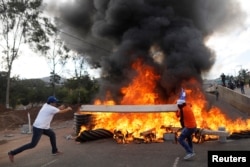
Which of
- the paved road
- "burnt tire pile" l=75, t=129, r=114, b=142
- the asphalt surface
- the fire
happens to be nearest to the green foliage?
the fire

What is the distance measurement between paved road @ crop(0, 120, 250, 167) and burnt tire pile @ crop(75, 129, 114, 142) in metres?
0.25

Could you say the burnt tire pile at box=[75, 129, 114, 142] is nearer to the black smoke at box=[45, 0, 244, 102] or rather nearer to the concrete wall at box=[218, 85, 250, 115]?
the black smoke at box=[45, 0, 244, 102]

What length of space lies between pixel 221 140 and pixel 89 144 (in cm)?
441

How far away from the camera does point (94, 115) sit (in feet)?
44.8

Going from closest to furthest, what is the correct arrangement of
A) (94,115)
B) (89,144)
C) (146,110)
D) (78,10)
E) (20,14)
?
(89,144) < (146,110) < (94,115) < (78,10) < (20,14)

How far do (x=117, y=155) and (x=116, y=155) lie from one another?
0.10ft

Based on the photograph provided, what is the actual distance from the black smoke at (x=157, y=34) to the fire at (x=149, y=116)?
1.80ft

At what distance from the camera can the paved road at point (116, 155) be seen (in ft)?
27.8

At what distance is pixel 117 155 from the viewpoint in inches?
375

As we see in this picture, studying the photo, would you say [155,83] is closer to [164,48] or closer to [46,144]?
[164,48]

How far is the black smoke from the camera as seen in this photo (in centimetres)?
1502

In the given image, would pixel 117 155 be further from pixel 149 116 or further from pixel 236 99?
pixel 236 99

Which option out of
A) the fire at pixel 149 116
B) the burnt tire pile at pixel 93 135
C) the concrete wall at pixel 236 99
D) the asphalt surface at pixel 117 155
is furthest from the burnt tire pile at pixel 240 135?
the concrete wall at pixel 236 99

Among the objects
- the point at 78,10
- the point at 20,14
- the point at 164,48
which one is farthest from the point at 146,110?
the point at 20,14
